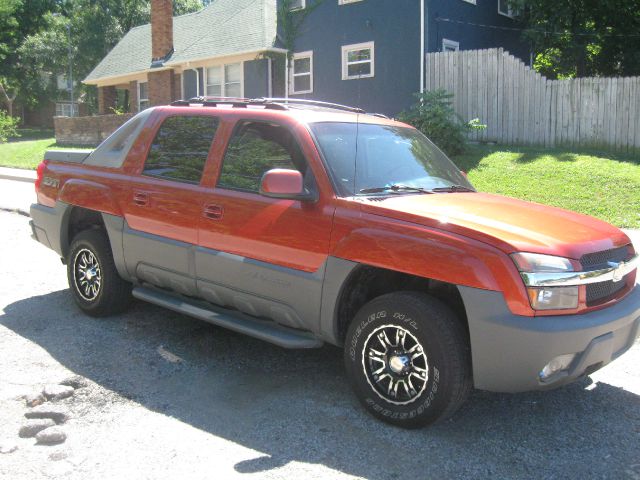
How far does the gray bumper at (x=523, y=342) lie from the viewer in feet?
10.6

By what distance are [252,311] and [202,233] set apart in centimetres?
69

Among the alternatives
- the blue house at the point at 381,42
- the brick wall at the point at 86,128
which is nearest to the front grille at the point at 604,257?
the blue house at the point at 381,42

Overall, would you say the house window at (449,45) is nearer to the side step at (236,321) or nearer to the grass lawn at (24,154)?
the grass lawn at (24,154)

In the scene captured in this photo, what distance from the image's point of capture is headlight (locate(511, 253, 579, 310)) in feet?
10.7

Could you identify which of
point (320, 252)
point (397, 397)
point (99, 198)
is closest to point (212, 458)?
point (397, 397)

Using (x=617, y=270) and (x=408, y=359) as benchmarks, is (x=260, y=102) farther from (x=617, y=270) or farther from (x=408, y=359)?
(x=617, y=270)

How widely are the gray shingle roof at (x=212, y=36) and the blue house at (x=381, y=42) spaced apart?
1835mm

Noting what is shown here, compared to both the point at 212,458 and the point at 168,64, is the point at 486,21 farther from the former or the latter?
the point at 212,458

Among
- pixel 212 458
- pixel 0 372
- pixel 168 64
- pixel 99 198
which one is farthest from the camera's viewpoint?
pixel 168 64

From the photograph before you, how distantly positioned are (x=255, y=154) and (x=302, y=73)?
1854cm

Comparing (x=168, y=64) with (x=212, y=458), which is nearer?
(x=212, y=458)

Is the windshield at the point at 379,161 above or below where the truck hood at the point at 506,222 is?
above

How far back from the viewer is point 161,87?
26.9m

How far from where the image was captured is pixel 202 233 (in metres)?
4.57
